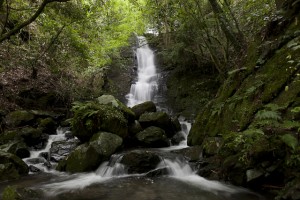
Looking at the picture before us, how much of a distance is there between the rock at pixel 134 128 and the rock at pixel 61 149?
2.16 meters

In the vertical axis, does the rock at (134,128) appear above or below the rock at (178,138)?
above

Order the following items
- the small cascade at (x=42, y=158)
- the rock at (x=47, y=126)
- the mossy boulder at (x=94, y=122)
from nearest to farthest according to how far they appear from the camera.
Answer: the small cascade at (x=42, y=158)
the mossy boulder at (x=94, y=122)
the rock at (x=47, y=126)

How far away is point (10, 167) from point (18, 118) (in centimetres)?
387

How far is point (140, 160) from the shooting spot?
8.05 meters

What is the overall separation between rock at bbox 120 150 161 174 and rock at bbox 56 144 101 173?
3.22 feet

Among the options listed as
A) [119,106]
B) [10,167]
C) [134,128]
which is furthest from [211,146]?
[10,167]

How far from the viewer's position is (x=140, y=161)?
8047 mm

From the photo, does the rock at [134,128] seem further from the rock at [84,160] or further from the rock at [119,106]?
the rock at [84,160]

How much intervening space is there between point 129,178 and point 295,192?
436cm

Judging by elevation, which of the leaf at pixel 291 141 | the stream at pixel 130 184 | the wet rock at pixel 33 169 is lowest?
the stream at pixel 130 184

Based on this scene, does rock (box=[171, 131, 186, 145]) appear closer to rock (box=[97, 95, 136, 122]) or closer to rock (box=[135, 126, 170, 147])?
rock (box=[135, 126, 170, 147])

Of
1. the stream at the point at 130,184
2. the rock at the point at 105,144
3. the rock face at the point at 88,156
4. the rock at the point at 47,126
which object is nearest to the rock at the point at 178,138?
the stream at the point at 130,184

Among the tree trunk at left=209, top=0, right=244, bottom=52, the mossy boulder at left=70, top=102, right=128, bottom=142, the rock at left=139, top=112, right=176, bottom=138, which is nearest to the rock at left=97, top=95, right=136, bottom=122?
the rock at left=139, top=112, right=176, bottom=138

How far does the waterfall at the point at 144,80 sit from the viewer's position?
17.4 meters
